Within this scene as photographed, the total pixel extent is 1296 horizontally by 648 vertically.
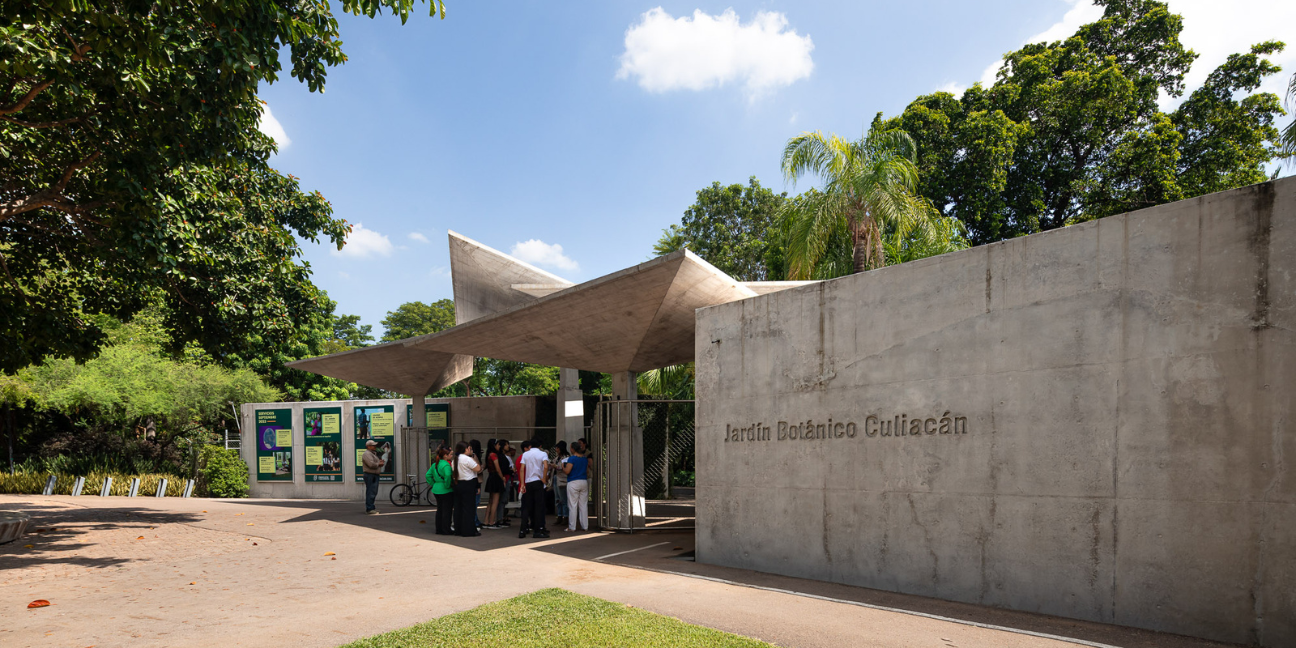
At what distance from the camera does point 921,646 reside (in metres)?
5.09

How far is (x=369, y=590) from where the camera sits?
7.21 m

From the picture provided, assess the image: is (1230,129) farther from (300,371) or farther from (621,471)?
(300,371)

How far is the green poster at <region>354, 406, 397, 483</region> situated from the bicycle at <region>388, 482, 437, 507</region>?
65 centimetres

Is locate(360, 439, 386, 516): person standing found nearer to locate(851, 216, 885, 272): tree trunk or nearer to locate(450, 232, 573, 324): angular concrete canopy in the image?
locate(450, 232, 573, 324): angular concrete canopy

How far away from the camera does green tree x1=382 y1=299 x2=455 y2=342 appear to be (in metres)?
42.6

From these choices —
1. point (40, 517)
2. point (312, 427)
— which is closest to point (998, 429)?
point (40, 517)

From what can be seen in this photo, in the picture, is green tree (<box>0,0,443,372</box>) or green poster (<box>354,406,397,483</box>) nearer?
green tree (<box>0,0,443,372</box>)

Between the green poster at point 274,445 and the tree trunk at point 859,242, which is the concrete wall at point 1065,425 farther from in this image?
the green poster at point 274,445

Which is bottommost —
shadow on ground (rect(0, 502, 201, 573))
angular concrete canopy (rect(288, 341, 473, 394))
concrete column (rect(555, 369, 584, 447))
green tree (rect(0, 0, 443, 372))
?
shadow on ground (rect(0, 502, 201, 573))

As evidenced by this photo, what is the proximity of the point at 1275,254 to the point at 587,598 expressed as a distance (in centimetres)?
586

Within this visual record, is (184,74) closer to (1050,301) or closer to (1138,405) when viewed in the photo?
(1050,301)

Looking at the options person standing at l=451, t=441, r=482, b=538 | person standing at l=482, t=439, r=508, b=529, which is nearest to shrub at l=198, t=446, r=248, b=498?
person standing at l=482, t=439, r=508, b=529

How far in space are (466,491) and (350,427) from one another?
368 inches

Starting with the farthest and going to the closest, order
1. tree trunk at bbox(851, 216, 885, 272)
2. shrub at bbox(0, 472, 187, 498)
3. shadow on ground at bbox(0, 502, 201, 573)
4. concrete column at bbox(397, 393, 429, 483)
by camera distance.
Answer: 1. shrub at bbox(0, 472, 187, 498)
2. concrete column at bbox(397, 393, 429, 483)
3. tree trunk at bbox(851, 216, 885, 272)
4. shadow on ground at bbox(0, 502, 201, 573)
